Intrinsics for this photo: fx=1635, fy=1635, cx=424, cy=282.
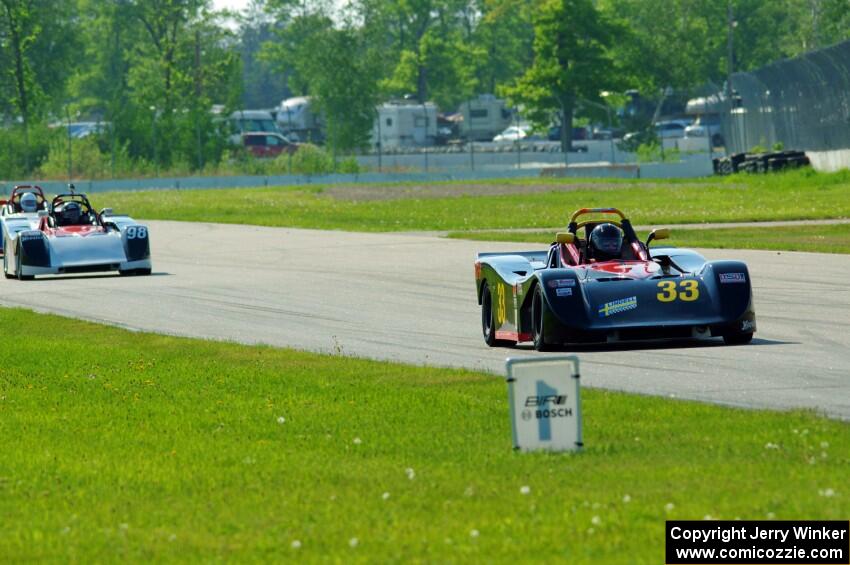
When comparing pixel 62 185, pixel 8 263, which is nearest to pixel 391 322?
pixel 8 263

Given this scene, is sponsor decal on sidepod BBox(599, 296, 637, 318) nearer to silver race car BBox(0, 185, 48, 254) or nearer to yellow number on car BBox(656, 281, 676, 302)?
yellow number on car BBox(656, 281, 676, 302)

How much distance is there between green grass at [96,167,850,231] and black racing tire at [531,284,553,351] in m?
22.3

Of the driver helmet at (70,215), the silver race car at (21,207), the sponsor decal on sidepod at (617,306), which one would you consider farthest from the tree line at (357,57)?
the sponsor decal on sidepod at (617,306)

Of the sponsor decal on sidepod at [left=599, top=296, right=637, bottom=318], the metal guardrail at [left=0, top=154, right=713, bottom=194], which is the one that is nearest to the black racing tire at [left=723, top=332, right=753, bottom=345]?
the sponsor decal on sidepod at [left=599, top=296, right=637, bottom=318]

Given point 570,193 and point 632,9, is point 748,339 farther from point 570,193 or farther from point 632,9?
point 632,9

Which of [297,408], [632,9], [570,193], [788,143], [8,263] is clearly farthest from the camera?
[632,9]

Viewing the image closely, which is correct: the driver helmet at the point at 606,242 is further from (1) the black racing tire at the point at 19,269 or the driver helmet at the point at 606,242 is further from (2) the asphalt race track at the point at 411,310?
(1) the black racing tire at the point at 19,269

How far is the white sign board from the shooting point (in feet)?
27.0

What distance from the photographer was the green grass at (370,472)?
22.3ft

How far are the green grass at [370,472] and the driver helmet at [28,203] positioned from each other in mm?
16969

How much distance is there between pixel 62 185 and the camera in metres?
60.5

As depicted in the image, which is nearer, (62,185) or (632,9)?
(62,185)

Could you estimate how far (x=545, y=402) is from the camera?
27.5 feet

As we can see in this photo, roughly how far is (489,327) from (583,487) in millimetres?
7533
